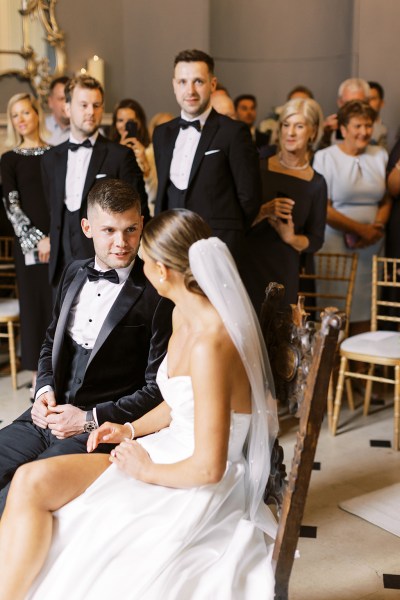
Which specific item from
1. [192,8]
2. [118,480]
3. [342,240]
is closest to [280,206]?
[342,240]

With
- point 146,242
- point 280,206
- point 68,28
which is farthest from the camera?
point 68,28

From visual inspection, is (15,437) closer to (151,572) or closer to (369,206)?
(151,572)

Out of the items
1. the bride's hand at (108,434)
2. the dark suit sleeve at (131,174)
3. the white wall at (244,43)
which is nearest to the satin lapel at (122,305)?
the bride's hand at (108,434)

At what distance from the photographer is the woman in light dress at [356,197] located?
5.26 meters

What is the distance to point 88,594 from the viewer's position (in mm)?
1872

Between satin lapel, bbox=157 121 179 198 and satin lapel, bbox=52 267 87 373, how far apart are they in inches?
65.7

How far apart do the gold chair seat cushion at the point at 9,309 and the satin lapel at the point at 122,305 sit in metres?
2.90

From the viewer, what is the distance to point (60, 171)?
15.0ft

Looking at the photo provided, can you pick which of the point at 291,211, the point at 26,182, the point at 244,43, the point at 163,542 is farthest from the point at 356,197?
the point at 244,43

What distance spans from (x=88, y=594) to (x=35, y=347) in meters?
3.63

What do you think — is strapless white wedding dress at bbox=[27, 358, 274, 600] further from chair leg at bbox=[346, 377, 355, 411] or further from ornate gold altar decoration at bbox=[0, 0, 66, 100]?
ornate gold altar decoration at bbox=[0, 0, 66, 100]

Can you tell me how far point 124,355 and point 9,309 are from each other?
3.05 meters

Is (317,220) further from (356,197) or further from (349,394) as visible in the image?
(349,394)

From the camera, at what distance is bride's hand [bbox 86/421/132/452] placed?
7.38 ft
